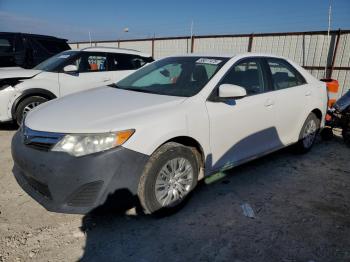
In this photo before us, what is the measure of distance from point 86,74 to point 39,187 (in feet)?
13.8

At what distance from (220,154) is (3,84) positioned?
4.38 metres

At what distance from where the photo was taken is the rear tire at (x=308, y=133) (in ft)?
15.5

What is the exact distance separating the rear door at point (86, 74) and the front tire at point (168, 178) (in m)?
4.01

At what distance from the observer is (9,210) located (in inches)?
121

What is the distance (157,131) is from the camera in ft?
8.75

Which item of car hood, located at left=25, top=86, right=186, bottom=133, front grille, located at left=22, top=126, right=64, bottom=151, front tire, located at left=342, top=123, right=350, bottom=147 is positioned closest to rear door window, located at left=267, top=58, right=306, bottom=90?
front tire, located at left=342, top=123, right=350, bottom=147

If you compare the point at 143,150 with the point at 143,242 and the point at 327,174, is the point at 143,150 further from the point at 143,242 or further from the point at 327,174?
the point at 327,174

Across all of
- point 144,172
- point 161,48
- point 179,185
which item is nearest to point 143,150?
point 144,172

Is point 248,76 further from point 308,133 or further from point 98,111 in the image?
point 98,111

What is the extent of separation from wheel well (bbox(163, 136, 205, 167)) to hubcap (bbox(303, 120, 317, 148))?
2368 mm

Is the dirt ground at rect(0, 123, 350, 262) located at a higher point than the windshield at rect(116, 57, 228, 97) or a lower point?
lower

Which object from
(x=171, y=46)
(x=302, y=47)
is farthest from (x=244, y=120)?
(x=171, y=46)

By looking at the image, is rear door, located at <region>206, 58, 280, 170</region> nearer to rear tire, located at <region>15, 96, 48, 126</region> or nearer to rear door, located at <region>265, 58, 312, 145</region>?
rear door, located at <region>265, 58, 312, 145</region>

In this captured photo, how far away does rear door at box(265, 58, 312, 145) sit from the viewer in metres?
4.06
